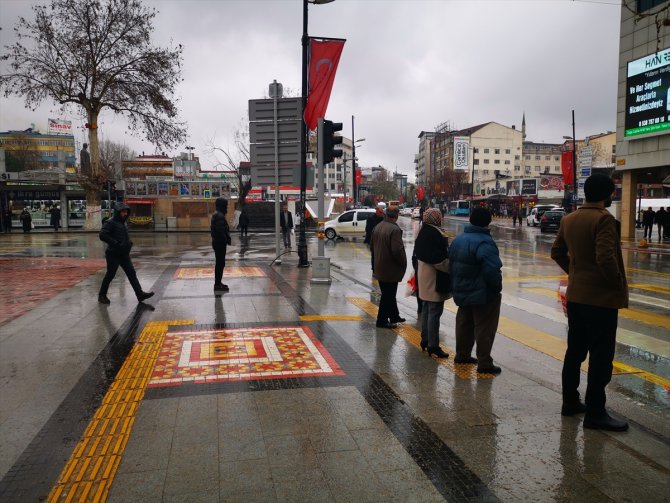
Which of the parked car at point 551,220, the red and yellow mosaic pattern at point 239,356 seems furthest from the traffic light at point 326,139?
the parked car at point 551,220

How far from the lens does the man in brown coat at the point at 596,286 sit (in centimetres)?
401

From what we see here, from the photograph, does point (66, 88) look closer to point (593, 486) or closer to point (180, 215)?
point (180, 215)

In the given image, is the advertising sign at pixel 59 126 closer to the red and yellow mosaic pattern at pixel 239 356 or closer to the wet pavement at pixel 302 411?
the wet pavement at pixel 302 411

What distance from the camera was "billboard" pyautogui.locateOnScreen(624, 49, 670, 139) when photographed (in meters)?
24.6

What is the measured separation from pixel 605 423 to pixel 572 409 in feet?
1.13

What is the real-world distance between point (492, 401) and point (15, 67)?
37496 millimetres

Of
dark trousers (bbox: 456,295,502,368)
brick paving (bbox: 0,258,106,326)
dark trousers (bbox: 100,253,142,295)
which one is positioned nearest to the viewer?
dark trousers (bbox: 456,295,502,368)

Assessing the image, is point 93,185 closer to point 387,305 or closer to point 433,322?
point 387,305

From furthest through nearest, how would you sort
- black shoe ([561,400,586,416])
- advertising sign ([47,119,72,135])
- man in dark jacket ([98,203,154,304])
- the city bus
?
advertising sign ([47,119,72,135]), the city bus, man in dark jacket ([98,203,154,304]), black shoe ([561,400,586,416])

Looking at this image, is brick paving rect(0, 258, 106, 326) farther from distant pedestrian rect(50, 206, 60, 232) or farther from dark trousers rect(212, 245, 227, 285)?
distant pedestrian rect(50, 206, 60, 232)

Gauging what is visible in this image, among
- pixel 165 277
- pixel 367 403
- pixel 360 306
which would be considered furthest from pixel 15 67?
pixel 367 403

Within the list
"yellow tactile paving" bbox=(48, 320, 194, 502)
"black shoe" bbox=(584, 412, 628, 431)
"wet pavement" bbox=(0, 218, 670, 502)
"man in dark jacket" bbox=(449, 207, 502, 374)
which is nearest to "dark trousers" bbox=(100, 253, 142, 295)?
"wet pavement" bbox=(0, 218, 670, 502)

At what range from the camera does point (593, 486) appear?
130 inches

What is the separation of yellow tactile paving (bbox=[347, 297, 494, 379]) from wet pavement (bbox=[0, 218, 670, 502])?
48mm
